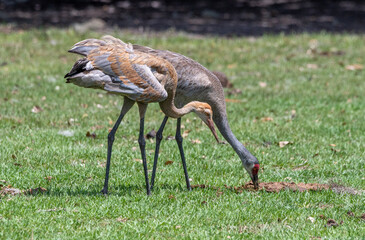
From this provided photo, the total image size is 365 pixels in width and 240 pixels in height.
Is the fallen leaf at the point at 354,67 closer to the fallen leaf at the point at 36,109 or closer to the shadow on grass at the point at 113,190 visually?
the fallen leaf at the point at 36,109

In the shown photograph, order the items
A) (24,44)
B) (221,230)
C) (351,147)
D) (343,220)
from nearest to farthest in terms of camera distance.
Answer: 1. (221,230)
2. (343,220)
3. (351,147)
4. (24,44)

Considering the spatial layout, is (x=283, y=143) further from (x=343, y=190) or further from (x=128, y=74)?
(x=128, y=74)

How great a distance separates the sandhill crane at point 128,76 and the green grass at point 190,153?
0.68 metres

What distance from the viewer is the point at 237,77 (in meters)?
12.2

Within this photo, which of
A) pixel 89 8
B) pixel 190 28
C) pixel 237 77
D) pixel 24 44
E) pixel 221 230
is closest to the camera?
pixel 221 230

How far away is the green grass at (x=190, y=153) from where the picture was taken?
16.6 feet

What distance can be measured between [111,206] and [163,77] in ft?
4.40

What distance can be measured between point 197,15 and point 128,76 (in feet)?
41.6

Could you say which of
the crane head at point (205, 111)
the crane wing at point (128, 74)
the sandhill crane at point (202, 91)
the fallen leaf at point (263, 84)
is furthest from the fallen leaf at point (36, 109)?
the fallen leaf at point (263, 84)

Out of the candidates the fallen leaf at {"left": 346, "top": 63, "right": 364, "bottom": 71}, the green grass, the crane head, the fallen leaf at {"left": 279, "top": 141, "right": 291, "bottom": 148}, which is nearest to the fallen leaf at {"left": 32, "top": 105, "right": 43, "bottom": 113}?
the green grass

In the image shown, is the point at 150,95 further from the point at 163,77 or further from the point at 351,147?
the point at 351,147

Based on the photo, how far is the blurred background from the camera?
16.2 metres

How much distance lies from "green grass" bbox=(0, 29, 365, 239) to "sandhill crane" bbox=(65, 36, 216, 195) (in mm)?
684

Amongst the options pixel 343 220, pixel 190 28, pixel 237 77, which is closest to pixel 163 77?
pixel 343 220
